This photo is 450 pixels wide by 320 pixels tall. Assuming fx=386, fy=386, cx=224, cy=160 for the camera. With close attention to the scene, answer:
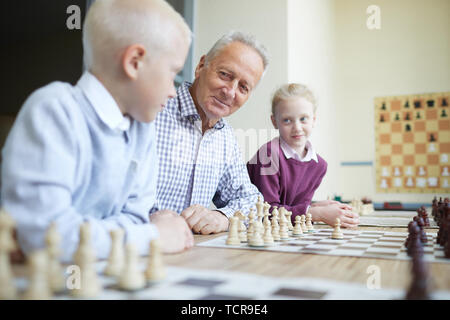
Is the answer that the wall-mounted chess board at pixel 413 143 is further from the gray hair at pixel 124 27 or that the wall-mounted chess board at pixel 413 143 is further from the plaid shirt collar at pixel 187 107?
the gray hair at pixel 124 27

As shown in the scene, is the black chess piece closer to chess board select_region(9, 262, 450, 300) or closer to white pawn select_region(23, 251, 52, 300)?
chess board select_region(9, 262, 450, 300)

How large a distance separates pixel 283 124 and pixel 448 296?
1.77 meters

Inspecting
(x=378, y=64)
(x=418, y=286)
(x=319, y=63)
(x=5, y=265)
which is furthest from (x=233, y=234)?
(x=378, y=64)

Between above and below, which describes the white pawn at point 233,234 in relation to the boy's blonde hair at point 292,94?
below

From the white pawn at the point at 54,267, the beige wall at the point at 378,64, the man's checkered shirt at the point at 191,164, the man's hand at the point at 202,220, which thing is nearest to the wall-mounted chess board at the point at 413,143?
the beige wall at the point at 378,64

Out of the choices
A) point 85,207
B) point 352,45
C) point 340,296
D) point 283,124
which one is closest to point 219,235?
point 85,207

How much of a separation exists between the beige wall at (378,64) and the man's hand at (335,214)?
163 inches

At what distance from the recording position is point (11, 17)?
315 cm

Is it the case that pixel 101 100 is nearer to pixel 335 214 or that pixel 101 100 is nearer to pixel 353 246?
pixel 353 246

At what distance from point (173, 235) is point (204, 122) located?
1030 mm

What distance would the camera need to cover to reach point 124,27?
3.22 ft

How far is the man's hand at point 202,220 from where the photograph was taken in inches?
57.1

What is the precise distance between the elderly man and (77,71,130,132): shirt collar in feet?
2.61

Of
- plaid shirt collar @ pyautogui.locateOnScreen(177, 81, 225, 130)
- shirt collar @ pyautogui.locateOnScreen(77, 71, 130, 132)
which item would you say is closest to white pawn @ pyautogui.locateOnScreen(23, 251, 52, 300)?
shirt collar @ pyautogui.locateOnScreen(77, 71, 130, 132)
